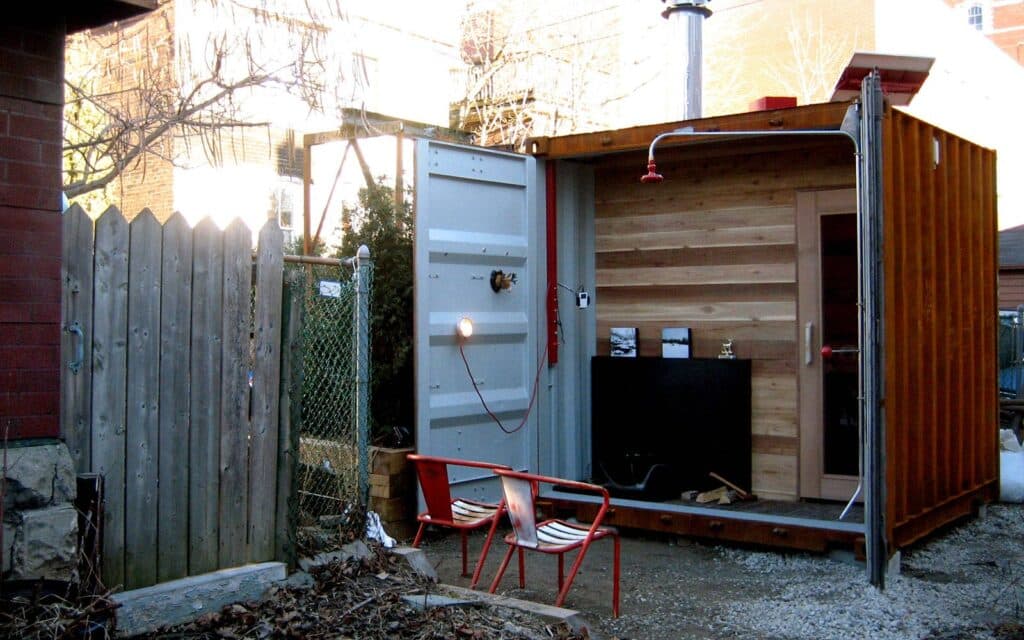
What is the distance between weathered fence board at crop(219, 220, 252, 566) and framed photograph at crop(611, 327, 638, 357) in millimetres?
4372

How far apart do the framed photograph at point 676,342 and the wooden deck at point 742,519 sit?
1.31 metres

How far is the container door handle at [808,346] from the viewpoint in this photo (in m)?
8.20

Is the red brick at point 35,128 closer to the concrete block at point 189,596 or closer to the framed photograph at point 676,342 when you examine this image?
the concrete block at point 189,596

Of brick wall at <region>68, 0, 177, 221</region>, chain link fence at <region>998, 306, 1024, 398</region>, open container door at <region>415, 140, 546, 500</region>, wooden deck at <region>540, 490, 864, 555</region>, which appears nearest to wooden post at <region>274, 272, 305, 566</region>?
open container door at <region>415, 140, 546, 500</region>

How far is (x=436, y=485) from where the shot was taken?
6102mm

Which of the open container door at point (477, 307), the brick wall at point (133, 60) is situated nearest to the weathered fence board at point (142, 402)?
the brick wall at point (133, 60)

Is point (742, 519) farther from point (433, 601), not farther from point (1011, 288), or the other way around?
point (1011, 288)

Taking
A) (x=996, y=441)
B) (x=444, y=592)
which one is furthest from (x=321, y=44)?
(x=996, y=441)

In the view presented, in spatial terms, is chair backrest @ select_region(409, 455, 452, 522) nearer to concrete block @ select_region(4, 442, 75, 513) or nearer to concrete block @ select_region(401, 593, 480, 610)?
concrete block @ select_region(401, 593, 480, 610)

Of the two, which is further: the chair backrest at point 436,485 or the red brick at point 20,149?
the chair backrest at point 436,485

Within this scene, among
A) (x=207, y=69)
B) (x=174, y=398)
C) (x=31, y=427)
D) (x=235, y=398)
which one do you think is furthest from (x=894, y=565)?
(x=207, y=69)

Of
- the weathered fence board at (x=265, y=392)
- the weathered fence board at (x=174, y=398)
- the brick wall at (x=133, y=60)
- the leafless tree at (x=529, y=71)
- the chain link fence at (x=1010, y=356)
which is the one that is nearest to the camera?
the weathered fence board at (x=174, y=398)

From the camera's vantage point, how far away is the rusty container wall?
21.4 feet

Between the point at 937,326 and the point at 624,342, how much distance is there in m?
2.64
